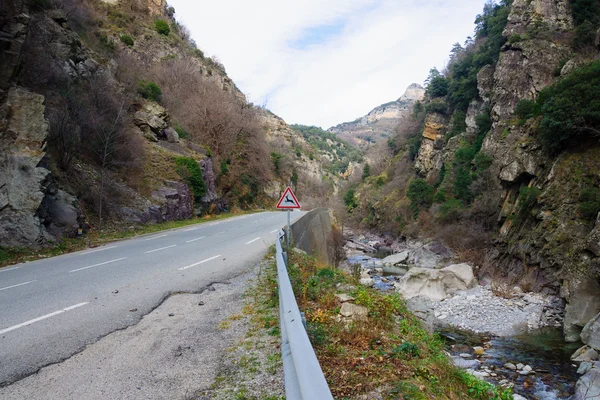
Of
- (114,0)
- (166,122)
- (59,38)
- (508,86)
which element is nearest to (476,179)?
(508,86)

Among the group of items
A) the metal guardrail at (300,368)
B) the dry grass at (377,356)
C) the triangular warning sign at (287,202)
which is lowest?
the dry grass at (377,356)

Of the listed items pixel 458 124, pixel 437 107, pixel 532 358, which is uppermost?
pixel 437 107

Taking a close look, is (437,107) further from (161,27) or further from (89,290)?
(89,290)

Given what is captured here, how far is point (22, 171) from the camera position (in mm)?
14609

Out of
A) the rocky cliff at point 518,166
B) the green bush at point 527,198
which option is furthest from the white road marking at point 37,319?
the green bush at point 527,198

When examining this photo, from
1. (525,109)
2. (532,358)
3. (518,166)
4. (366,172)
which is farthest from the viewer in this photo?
(366,172)

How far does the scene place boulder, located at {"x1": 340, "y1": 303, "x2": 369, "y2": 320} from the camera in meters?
5.47

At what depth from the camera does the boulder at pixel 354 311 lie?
5.47 meters

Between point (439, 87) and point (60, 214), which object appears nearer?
point (60, 214)

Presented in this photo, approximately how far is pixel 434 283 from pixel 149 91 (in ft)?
91.6

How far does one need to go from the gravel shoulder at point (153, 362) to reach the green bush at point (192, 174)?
23.8 m

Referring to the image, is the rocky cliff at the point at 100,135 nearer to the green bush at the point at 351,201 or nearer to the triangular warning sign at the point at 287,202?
the triangular warning sign at the point at 287,202

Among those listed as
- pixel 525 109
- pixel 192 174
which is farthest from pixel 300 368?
Result: pixel 525 109

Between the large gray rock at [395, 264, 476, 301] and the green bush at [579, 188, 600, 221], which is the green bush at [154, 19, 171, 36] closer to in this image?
the large gray rock at [395, 264, 476, 301]
